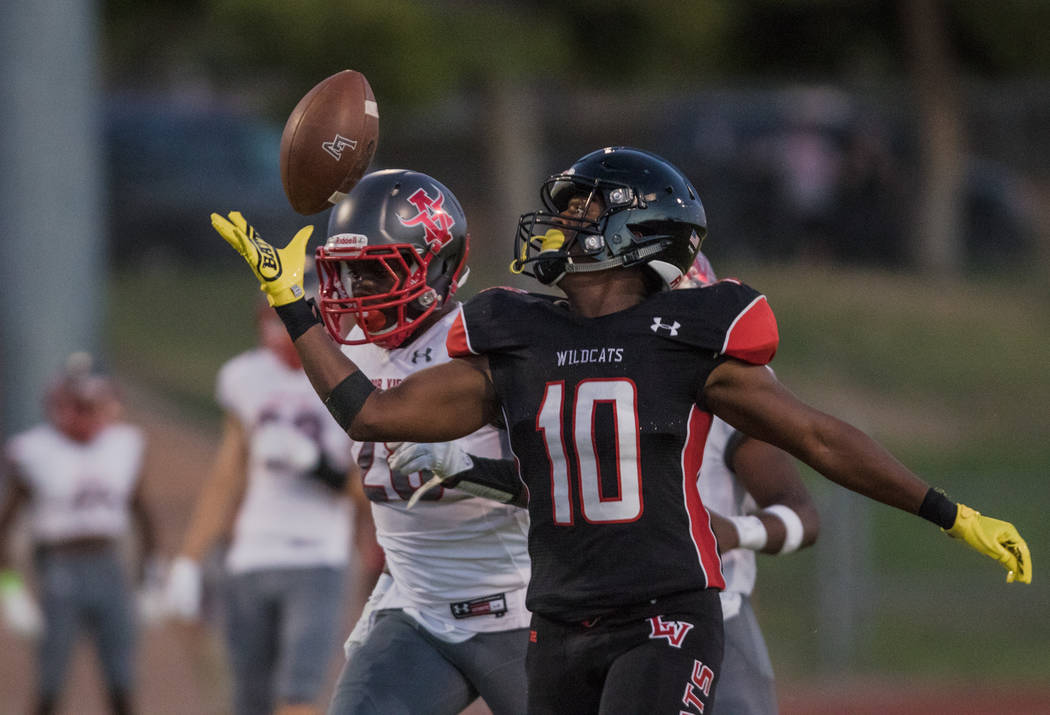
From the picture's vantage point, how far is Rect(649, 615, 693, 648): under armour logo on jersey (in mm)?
3439

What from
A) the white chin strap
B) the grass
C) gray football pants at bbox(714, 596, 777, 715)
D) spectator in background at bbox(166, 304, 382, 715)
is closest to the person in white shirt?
gray football pants at bbox(714, 596, 777, 715)

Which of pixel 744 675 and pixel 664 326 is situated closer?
pixel 664 326

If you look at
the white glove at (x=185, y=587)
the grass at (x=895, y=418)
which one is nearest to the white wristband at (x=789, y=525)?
the white glove at (x=185, y=587)

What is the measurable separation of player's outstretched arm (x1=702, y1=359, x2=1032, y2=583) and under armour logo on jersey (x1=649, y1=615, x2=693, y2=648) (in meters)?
0.47

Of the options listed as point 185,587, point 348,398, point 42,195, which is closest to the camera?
point 348,398

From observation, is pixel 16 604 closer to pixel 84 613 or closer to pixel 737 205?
pixel 84 613

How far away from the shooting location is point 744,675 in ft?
13.6

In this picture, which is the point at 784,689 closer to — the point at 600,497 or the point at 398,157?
the point at 600,497

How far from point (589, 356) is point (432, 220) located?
1.02 meters

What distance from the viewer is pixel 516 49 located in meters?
15.6

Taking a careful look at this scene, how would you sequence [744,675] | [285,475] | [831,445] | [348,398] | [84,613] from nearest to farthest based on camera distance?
[831,445], [348,398], [744,675], [285,475], [84,613]

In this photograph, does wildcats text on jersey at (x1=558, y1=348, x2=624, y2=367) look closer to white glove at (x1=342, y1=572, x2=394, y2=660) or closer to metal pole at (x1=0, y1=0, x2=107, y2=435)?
white glove at (x1=342, y1=572, x2=394, y2=660)

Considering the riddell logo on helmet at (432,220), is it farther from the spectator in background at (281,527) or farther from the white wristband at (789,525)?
the spectator in background at (281,527)

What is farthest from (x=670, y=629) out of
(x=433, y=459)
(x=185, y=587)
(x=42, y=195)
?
(x=42, y=195)
